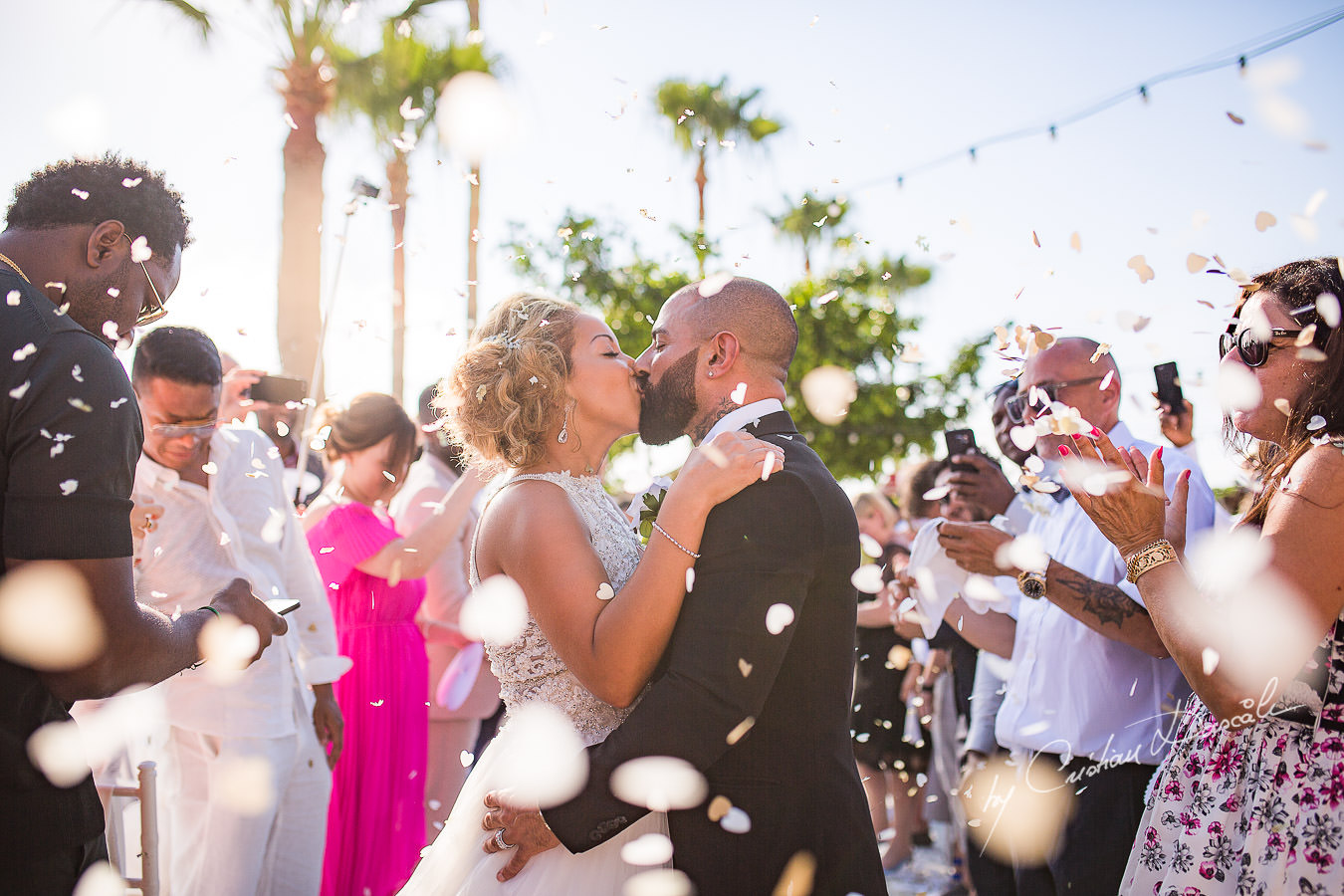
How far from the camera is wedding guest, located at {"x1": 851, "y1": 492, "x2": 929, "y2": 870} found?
638cm

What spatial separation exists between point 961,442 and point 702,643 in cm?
247

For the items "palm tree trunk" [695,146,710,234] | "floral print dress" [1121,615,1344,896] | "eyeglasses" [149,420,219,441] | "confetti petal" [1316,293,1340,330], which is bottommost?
"floral print dress" [1121,615,1344,896]

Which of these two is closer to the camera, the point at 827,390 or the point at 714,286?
the point at 714,286

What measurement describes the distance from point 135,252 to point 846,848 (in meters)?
2.06

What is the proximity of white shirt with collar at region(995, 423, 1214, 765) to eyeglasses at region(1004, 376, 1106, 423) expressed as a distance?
12.2 inches

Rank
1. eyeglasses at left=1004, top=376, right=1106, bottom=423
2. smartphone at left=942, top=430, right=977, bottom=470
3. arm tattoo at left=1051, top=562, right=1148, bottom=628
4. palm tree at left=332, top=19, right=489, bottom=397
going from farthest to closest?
palm tree at left=332, top=19, right=489, bottom=397 < smartphone at left=942, top=430, right=977, bottom=470 < eyeglasses at left=1004, top=376, right=1106, bottom=423 < arm tattoo at left=1051, top=562, right=1148, bottom=628

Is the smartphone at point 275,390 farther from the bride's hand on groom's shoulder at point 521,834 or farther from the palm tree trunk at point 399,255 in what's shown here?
the palm tree trunk at point 399,255

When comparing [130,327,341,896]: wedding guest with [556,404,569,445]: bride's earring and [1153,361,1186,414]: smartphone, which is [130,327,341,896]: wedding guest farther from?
[1153,361,1186,414]: smartphone

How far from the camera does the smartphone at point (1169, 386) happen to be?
157 inches

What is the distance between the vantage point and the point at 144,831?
2666mm

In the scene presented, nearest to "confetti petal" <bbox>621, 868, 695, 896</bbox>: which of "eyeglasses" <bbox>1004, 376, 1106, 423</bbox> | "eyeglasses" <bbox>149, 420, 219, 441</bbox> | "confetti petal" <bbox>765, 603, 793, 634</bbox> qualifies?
"confetti petal" <bbox>765, 603, 793, 634</bbox>

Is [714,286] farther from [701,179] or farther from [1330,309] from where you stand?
[701,179]

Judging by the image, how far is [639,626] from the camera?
2.09 meters

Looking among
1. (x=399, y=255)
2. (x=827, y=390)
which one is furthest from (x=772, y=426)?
(x=399, y=255)
